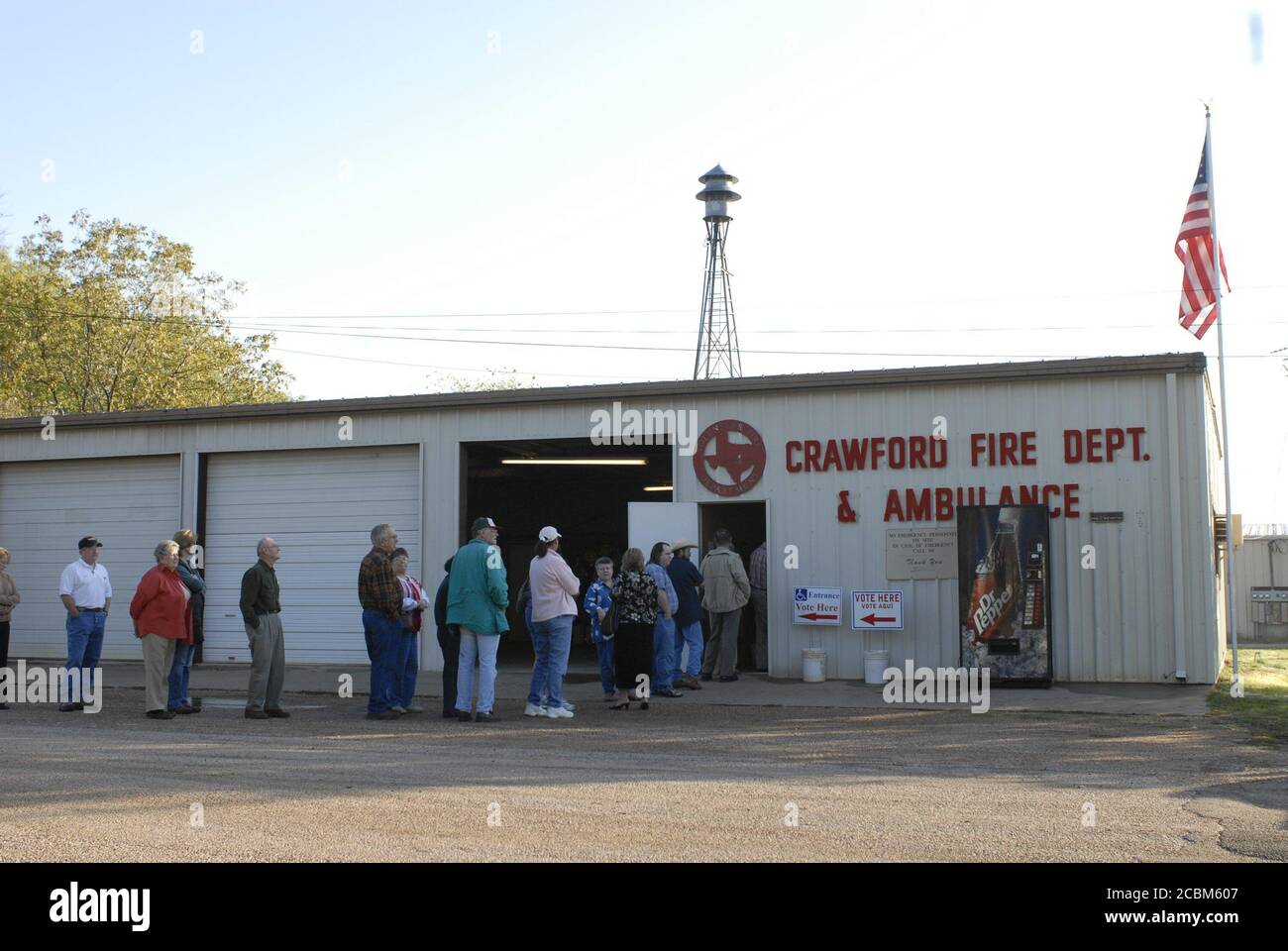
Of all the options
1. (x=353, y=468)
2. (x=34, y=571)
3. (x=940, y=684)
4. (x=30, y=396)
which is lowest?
(x=940, y=684)

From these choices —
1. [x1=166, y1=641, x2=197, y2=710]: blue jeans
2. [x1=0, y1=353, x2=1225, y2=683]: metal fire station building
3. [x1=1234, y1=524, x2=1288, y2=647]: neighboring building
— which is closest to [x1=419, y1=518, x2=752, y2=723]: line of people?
[x1=0, y1=353, x2=1225, y2=683]: metal fire station building

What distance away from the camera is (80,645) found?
1345 centimetres

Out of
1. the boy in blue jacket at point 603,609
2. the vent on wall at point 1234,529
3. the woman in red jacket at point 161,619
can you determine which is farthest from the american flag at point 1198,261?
the woman in red jacket at point 161,619

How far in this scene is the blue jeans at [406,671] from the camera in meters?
12.5

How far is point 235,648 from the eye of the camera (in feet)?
63.8

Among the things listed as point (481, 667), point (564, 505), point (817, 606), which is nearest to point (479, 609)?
point (481, 667)

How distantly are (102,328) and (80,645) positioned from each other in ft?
96.7

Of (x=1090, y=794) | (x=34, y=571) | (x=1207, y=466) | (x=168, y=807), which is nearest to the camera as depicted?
(x=168, y=807)

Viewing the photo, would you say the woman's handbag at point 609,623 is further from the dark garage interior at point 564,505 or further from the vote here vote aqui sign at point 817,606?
the dark garage interior at point 564,505

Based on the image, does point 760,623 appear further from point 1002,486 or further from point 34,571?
point 34,571

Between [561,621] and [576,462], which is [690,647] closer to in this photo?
[561,621]

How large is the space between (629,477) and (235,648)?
9.40m

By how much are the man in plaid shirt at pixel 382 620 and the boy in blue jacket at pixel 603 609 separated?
186 cm
